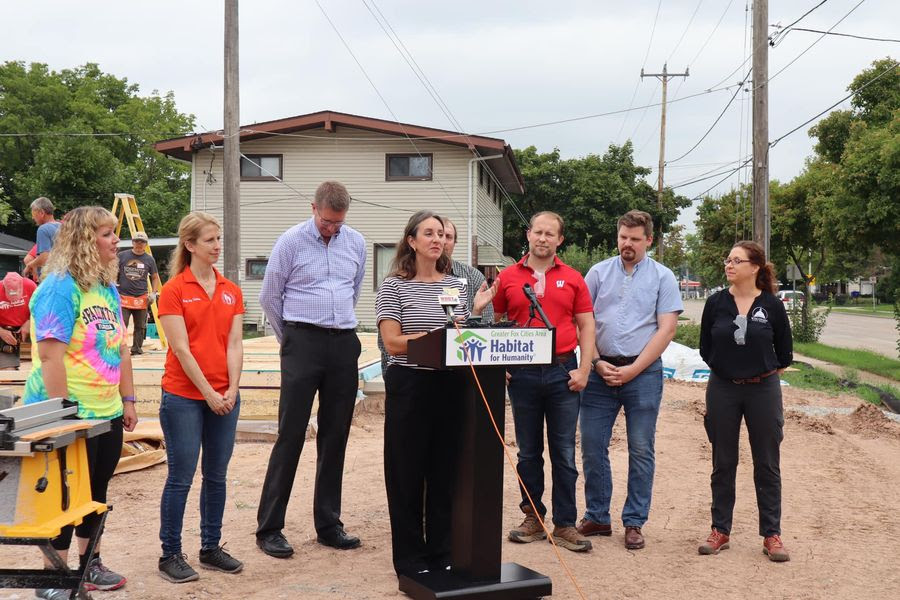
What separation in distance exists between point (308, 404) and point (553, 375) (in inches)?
57.9

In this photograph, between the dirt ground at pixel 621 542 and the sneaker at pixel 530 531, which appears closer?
the dirt ground at pixel 621 542

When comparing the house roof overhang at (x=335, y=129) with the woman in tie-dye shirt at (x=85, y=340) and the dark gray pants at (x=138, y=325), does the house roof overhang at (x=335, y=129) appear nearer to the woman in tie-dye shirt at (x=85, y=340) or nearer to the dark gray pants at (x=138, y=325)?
the dark gray pants at (x=138, y=325)

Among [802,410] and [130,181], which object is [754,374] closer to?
[802,410]

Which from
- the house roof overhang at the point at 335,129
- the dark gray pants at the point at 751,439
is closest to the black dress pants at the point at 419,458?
the dark gray pants at the point at 751,439

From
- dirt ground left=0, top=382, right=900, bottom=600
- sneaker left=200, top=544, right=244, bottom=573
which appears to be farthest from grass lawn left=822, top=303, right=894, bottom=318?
sneaker left=200, top=544, right=244, bottom=573

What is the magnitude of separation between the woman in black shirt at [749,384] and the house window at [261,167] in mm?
19863

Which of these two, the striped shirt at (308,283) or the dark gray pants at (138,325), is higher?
the striped shirt at (308,283)

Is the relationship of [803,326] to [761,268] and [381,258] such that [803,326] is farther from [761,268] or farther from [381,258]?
[761,268]

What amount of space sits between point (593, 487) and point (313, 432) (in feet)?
11.6

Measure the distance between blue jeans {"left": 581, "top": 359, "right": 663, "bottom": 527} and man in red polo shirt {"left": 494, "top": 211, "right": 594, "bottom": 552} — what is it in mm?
239

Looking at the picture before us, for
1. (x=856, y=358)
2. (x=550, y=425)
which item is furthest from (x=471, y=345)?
(x=856, y=358)

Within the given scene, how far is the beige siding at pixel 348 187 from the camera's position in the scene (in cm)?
2333

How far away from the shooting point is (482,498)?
3.97m

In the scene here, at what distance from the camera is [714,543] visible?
511 centimetres
